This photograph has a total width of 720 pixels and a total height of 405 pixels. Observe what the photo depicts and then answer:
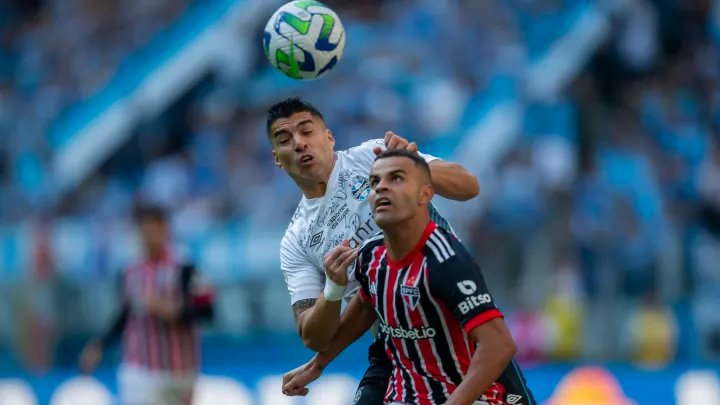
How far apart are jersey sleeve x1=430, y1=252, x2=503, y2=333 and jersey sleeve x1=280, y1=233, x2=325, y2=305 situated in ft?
3.68

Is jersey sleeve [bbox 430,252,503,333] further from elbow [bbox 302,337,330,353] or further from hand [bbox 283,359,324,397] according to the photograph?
hand [bbox 283,359,324,397]

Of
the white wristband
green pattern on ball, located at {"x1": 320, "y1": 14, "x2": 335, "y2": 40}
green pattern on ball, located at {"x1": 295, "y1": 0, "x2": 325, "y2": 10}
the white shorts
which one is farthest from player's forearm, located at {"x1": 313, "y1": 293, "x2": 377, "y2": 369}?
the white shorts

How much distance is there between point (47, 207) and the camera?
13.8 meters

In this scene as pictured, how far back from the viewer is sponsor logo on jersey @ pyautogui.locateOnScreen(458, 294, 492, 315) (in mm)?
4609

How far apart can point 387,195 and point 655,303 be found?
23.8 feet

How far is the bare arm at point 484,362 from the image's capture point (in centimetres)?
453

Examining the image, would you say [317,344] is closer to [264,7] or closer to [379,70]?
[379,70]

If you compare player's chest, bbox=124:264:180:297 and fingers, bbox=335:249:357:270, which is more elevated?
player's chest, bbox=124:264:180:297

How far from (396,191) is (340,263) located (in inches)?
19.9

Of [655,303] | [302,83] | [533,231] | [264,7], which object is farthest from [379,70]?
[655,303]

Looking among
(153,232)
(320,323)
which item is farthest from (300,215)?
(153,232)

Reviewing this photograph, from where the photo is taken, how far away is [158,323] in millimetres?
9469

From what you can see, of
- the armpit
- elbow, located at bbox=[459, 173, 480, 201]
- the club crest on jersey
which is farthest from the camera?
the armpit

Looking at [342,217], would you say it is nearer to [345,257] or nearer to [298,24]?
[345,257]
